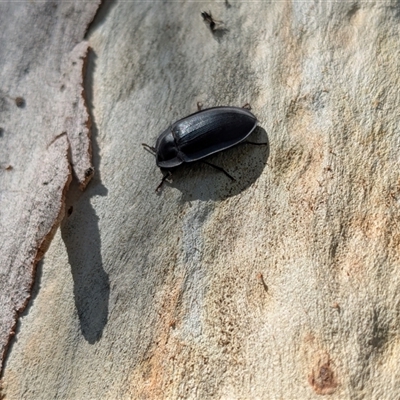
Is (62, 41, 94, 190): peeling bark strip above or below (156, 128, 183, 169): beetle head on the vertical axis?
above

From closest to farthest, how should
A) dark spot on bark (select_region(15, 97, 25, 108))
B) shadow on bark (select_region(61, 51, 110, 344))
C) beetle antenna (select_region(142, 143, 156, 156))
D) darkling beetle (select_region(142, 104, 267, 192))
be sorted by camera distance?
shadow on bark (select_region(61, 51, 110, 344)) < darkling beetle (select_region(142, 104, 267, 192)) < beetle antenna (select_region(142, 143, 156, 156)) < dark spot on bark (select_region(15, 97, 25, 108))

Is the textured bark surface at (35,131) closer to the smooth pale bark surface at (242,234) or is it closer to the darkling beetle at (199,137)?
the smooth pale bark surface at (242,234)

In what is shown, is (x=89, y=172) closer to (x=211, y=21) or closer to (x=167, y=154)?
(x=167, y=154)

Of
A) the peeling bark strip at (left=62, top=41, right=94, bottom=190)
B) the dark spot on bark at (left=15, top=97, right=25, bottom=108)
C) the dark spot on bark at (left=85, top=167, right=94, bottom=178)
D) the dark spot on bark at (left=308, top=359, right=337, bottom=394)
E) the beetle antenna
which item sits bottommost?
the dark spot on bark at (left=308, top=359, right=337, bottom=394)

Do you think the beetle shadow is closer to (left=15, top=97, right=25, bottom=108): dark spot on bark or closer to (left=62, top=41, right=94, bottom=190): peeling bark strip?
(left=62, top=41, right=94, bottom=190): peeling bark strip

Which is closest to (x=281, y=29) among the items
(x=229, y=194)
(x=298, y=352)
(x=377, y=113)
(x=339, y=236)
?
(x=377, y=113)

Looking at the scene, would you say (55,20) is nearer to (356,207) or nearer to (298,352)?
(356,207)

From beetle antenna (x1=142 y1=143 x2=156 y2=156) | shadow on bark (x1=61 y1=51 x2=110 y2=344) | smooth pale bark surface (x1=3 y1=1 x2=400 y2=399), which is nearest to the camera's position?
smooth pale bark surface (x1=3 y1=1 x2=400 y2=399)

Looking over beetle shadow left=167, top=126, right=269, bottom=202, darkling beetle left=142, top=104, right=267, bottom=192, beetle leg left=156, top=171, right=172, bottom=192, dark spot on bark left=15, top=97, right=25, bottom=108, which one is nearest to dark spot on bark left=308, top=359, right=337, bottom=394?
beetle shadow left=167, top=126, right=269, bottom=202
